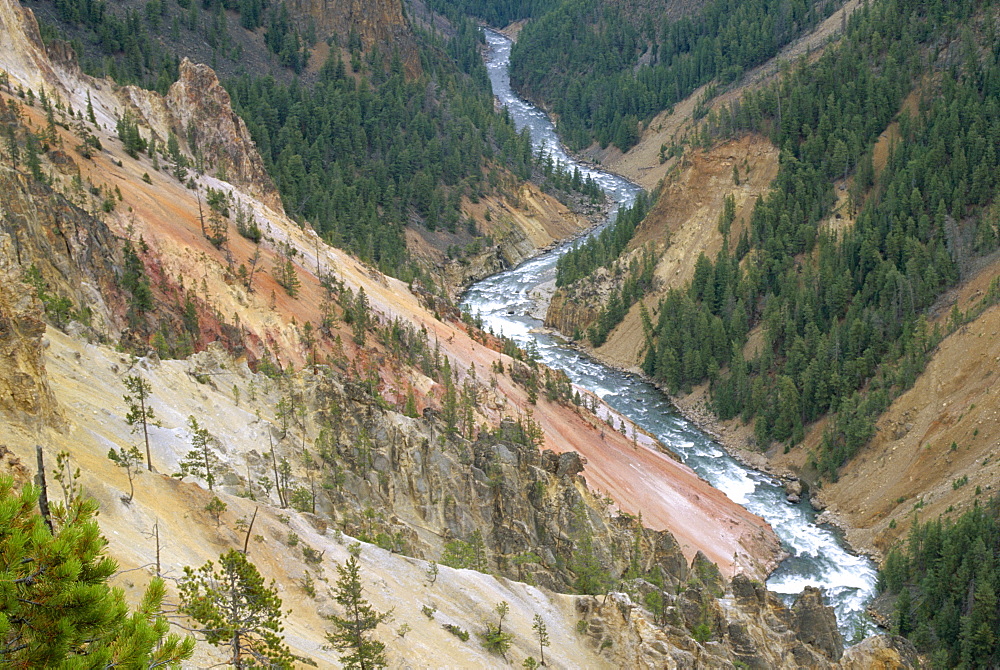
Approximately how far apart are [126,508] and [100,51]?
120 m

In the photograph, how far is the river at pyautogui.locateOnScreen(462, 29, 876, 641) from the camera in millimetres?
62531

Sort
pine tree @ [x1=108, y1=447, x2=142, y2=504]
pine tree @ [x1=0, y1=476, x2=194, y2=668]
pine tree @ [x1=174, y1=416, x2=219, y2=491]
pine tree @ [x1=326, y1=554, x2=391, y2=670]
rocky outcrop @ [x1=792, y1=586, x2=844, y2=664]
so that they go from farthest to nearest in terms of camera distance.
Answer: rocky outcrop @ [x1=792, y1=586, x2=844, y2=664]
pine tree @ [x1=174, y1=416, x2=219, y2=491]
pine tree @ [x1=108, y1=447, x2=142, y2=504]
pine tree @ [x1=326, y1=554, x2=391, y2=670]
pine tree @ [x1=0, y1=476, x2=194, y2=668]

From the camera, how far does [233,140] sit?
90250mm

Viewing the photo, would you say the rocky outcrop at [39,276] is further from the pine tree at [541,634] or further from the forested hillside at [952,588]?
the forested hillside at [952,588]

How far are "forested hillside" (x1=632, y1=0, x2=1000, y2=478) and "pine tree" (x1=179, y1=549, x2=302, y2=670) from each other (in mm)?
63614

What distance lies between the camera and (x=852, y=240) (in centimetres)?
9488

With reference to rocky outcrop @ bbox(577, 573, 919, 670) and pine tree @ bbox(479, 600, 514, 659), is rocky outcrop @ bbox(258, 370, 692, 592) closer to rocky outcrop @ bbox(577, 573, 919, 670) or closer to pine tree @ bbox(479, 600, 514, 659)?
rocky outcrop @ bbox(577, 573, 919, 670)

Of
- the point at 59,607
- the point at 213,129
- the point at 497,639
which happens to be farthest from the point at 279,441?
the point at 213,129

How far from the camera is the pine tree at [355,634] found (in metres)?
24.0

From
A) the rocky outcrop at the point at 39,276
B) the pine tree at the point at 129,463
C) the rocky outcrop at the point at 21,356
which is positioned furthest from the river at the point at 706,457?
the rocky outcrop at the point at 21,356

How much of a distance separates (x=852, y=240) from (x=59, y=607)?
9218 centimetres

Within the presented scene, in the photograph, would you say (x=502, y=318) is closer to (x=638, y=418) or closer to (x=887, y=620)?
(x=638, y=418)

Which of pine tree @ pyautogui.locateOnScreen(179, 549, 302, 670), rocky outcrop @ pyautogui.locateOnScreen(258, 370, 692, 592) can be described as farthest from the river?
pine tree @ pyautogui.locateOnScreen(179, 549, 302, 670)

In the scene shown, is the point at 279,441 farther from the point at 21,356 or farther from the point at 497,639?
the point at 21,356
